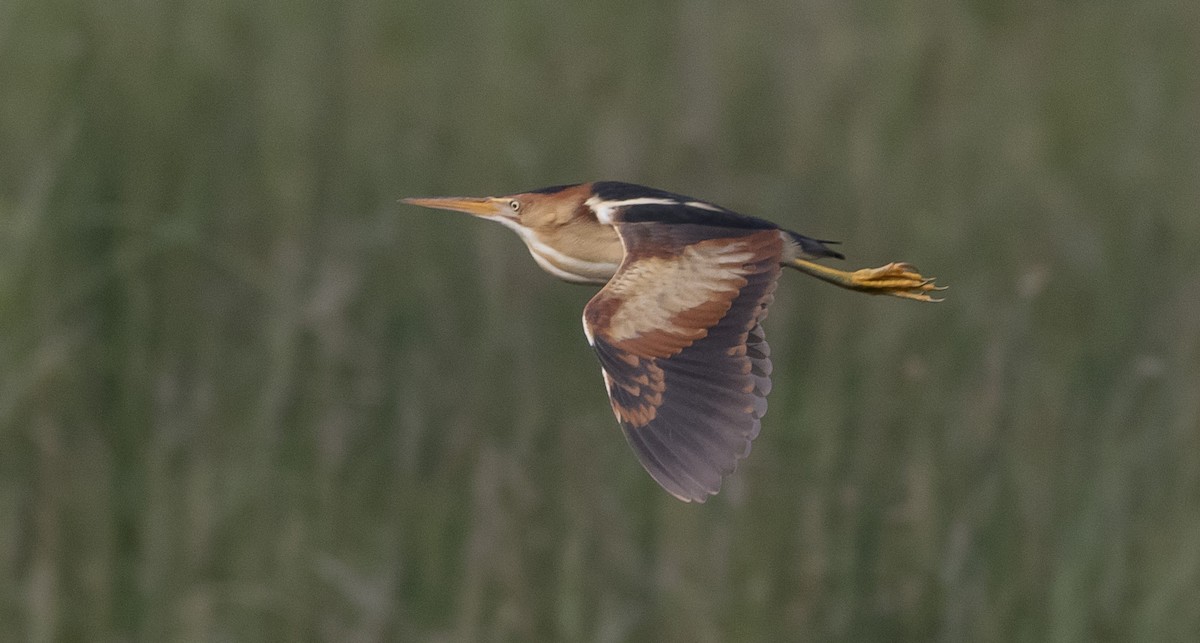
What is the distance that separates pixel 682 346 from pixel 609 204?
0.21 m

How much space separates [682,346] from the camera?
1.75 m

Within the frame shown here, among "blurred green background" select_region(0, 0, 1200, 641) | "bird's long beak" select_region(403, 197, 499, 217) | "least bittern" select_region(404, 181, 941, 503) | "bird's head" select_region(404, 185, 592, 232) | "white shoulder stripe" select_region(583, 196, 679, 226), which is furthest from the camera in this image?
"blurred green background" select_region(0, 0, 1200, 641)

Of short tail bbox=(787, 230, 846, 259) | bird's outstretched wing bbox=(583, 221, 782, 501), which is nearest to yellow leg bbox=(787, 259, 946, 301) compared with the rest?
short tail bbox=(787, 230, 846, 259)

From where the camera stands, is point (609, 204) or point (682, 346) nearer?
point (682, 346)

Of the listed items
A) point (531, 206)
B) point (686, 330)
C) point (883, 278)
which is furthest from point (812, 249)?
point (531, 206)

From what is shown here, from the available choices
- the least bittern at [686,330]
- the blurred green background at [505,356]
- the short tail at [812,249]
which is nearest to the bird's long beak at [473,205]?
the least bittern at [686,330]

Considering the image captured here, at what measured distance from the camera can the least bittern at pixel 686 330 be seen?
1695mm

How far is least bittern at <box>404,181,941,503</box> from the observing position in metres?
1.70

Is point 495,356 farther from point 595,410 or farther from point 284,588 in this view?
point 284,588

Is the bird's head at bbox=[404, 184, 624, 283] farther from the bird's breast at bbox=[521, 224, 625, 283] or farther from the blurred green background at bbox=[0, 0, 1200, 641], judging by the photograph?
the blurred green background at bbox=[0, 0, 1200, 641]

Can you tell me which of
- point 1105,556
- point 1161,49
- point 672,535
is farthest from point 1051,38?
point 672,535

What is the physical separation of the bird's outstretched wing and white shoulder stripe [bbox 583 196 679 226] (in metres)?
0.06

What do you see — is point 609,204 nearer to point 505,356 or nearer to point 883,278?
point 883,278

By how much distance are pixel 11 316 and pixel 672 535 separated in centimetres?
108
